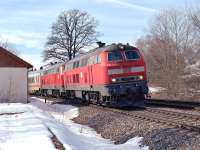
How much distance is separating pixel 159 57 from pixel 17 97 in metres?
23.4

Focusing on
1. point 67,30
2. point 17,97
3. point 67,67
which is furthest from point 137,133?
point 67,30

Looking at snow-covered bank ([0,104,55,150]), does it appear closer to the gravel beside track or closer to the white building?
the gravel beside track

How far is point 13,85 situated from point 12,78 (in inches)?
22.9

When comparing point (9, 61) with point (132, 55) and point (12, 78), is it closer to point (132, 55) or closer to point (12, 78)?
point (12, 78)

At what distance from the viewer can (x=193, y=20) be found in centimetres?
4025

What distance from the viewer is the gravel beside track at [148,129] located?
11.8 metres

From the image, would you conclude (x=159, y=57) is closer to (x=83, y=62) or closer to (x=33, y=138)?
(x=83, y=62)

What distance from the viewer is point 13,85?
34.7 meters

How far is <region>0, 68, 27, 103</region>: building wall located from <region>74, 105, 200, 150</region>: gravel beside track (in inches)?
515

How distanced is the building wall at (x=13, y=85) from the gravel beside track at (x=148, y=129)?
13.1 metres

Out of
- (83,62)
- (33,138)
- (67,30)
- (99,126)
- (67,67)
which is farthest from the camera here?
(67,30)

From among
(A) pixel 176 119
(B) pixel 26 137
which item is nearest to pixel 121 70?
(A) pixel 176 119

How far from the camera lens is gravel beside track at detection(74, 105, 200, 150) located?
38.6 feet

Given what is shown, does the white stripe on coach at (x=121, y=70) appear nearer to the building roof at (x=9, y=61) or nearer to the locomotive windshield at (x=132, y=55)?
the locomotive windshield at (x=132, y=55)
